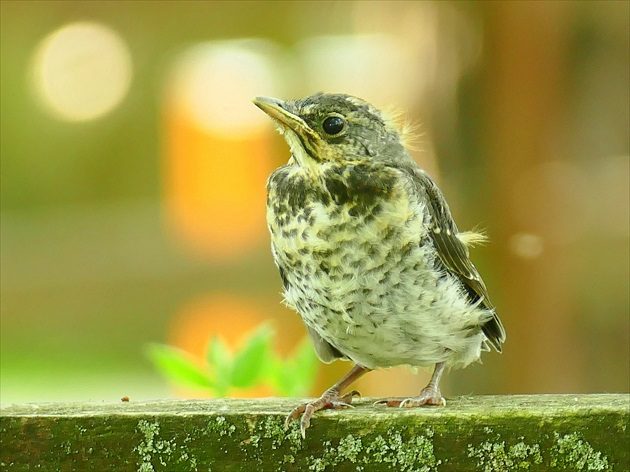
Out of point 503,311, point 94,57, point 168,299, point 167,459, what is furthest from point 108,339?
point 167,459

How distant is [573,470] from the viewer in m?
1.68

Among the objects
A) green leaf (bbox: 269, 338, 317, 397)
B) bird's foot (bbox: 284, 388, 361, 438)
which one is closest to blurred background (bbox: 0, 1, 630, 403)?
green leaf (bbox: 269, 338, 317, 397)

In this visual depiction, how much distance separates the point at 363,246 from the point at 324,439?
72cm

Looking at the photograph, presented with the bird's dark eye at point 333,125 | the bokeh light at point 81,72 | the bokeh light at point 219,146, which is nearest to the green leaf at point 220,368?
the bird's dark eye at point 333,125

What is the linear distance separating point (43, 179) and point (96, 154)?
25.7 inches

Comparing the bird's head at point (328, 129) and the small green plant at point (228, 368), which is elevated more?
the bird's head at point (328, 129)

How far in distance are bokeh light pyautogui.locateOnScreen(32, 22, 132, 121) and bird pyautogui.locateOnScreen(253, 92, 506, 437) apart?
12.7 ft

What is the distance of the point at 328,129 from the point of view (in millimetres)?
2574

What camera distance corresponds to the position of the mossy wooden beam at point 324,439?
169cm

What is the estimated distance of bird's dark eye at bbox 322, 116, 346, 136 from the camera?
2.57m

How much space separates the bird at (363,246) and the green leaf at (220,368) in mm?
248

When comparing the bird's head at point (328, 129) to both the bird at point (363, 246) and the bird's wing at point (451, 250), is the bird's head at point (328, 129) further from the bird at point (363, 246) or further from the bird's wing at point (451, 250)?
the bird's wing at point (451, 250)

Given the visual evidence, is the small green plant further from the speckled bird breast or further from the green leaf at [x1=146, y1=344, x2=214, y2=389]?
the speckled bird breast

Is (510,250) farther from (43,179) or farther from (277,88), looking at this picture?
(43,179)
